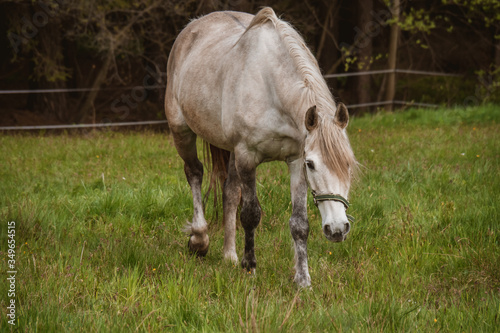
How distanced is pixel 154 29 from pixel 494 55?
9.08 meters

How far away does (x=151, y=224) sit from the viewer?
5016 mm

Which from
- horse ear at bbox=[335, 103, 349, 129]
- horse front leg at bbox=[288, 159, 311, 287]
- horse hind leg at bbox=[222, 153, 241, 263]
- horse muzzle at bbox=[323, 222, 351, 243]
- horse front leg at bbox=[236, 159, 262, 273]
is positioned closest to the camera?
horse muzzle at bbox=[323, 222, 351, 243]

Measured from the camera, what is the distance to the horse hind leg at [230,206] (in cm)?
452

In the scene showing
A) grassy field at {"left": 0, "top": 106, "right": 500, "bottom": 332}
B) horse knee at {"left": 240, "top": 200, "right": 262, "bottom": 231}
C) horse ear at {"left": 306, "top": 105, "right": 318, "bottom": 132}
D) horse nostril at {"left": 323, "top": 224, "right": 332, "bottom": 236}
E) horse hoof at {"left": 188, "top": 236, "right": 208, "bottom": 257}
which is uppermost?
horse ear at {"left": 306, "top": 105, "right": 318, "bottom": 132}

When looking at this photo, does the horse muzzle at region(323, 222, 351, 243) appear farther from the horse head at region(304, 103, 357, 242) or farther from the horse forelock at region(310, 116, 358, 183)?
the horse forelock at region(310, 116, 358, 183)

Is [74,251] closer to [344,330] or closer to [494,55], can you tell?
[344,330]

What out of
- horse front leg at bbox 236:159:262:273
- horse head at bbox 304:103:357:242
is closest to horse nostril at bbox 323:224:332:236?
horse head at bbox 304:103:357:242

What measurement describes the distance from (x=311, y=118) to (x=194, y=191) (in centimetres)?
210

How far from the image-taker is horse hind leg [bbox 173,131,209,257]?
4.57 meters

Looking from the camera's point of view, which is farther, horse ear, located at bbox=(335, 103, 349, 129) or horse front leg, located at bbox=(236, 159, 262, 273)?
horse front leg, located at bbox=(236, 159, 262, 273)

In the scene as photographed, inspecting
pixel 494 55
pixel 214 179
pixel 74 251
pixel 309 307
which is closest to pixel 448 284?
pixel 309 307

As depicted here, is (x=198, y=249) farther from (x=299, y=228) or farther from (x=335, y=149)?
(x=335, y=149)

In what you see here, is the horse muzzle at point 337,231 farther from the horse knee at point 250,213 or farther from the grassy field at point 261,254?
the horse knee at point 250,213

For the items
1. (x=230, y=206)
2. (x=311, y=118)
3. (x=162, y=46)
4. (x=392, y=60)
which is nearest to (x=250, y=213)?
(x=230, y=206)
